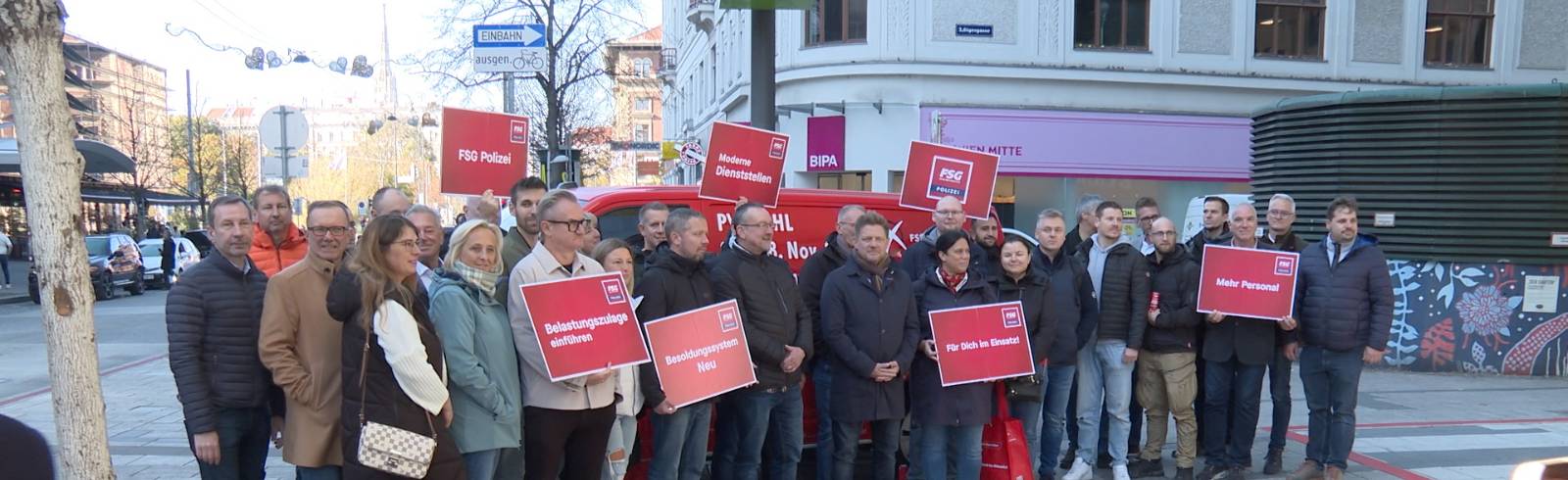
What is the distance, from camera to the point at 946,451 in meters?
6.02

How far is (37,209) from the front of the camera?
3814 millimetres

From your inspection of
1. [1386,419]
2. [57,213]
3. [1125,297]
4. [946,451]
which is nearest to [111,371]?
[57,213]

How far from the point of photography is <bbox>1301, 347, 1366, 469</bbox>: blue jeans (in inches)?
253

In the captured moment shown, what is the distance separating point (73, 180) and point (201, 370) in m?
0.91

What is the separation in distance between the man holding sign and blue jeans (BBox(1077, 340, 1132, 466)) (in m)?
0.60

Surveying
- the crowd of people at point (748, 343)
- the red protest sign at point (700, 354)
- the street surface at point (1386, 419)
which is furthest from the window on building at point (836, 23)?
the red protest sign at point (700, 354)

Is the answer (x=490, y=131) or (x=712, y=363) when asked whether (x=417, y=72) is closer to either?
(x=490, y=131)

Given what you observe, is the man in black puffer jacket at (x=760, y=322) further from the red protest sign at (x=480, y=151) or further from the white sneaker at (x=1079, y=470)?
the red protest sign at (x=480, y=151)

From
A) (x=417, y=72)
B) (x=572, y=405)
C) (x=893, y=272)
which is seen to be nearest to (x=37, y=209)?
(x=572, y=405)

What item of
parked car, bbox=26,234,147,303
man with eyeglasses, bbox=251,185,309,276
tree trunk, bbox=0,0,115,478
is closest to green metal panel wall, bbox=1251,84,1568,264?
man with eyeglasses, bbox=251,185,309,276

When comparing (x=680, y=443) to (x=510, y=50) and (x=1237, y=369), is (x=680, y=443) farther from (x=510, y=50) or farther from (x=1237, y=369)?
(x=510, y=50)

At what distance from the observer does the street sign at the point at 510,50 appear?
11.1 meters

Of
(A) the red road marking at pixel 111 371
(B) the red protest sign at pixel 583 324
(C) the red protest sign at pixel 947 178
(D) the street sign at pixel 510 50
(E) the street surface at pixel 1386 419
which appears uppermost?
(D) the street sign at pixel 510 50

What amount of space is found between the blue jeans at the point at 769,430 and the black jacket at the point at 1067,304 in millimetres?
1709
